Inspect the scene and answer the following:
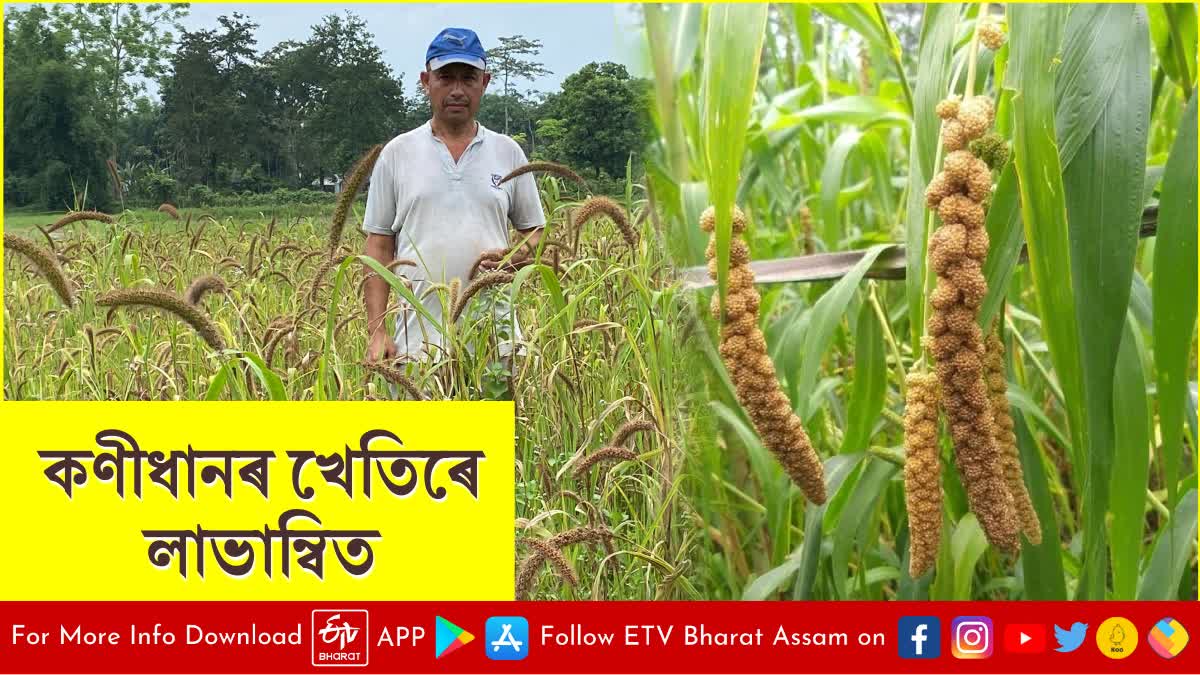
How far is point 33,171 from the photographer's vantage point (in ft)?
3.91

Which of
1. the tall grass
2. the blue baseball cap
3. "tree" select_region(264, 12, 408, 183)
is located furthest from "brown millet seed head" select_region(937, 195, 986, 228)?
"tree" select_region(264, 12, 408, 183)

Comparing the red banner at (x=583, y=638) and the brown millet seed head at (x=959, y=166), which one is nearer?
the brown millet seed head at (x=959, y=166)

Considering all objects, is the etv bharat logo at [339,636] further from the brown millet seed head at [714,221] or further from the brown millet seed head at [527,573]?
the brown millet seed head at [714,221]

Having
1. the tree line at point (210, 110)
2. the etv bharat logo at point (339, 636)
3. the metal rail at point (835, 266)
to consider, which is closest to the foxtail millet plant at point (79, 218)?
the tree line at point (210, 110)

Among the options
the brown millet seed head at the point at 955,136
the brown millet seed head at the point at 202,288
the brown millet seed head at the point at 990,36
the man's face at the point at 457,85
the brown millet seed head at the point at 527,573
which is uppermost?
the man's face at the point at 457,85

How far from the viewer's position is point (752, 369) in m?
0.67

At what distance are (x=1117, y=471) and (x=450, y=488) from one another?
0.69m

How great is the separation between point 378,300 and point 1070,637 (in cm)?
95

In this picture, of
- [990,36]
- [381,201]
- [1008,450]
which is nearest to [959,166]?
[990,36]

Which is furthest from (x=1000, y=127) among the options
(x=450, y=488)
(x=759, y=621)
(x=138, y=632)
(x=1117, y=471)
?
(x=138, y=632)

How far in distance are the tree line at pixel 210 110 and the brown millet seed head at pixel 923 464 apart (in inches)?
21.8

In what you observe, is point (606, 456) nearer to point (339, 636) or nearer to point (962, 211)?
point (339, 636)

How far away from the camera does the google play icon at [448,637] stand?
1051mm

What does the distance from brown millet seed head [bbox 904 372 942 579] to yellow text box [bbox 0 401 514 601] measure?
54 cm
